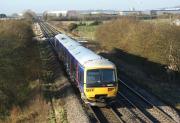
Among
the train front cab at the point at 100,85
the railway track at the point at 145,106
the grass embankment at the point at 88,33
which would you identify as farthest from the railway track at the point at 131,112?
the grass embankment at the point at 88,33

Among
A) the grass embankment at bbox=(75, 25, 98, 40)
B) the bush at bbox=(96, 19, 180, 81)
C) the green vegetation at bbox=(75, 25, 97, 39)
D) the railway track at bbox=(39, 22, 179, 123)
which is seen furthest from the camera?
the green vegetation at bbox=(75, 25, 97, 39)

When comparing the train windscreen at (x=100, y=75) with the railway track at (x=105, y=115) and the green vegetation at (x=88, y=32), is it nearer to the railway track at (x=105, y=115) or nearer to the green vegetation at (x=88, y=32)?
the railway track at (x=105, y=115)

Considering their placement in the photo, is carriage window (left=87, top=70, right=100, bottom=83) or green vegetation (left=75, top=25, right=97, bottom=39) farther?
green vegetation (left=75, top=25, right=97, bottom=39)

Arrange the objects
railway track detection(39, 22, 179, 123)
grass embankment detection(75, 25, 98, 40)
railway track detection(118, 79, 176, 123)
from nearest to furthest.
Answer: railway track detection(39, 22, 179, 123) < railway track detection(118, 79, 176, 123) < grass embankment detection(75, 25, 98, 40)

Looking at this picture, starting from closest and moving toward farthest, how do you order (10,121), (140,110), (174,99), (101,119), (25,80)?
(101,119)
(140,110)
(10,121)
(174,99)
(25,80)

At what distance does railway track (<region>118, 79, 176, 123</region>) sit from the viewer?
17913 millimetres

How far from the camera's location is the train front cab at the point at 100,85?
63.3 ft

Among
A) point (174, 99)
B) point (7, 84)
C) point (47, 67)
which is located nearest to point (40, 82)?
point (7, 84)

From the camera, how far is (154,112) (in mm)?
19062

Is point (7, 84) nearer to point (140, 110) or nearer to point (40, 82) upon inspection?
point (40, 82)

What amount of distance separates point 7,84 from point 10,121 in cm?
837

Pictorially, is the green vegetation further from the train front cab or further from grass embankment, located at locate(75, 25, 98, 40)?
the train front cab

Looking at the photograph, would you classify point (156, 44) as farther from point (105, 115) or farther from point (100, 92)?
point (105, 115)

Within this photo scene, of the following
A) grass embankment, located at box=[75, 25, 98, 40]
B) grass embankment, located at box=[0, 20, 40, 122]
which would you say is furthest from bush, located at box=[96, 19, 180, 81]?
grass embankment, located at box=[75, 25, 98, 40]
